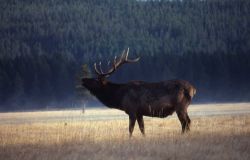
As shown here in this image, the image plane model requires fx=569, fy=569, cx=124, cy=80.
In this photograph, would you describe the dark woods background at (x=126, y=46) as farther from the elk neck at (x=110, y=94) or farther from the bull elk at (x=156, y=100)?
the bull elk at (x=156, y=100)

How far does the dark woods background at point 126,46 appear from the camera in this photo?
311ft

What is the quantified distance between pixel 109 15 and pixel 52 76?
88.0m

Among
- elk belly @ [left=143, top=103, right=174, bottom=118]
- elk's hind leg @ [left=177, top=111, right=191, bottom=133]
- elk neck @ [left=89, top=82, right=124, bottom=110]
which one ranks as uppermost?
elk neck @ [left=89, top=82, right=124, bottom=110]

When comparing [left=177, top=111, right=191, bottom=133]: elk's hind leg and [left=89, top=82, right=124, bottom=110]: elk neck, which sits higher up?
[left=89, top=82, right=124, bottom=110]: elk neck

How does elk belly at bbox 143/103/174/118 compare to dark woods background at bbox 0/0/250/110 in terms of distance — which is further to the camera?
dark woods background at bbox 0/0/250/110

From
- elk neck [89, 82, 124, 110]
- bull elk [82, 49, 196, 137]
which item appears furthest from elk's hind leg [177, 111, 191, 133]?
elk neck [89, 82, 124, 110]

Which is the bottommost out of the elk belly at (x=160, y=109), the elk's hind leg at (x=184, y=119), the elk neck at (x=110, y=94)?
the elk's hind leg at (x=184, y=119)

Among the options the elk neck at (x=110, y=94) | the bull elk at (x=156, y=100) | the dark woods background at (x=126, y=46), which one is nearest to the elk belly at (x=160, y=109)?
the bull elk at (x=156, y=100)

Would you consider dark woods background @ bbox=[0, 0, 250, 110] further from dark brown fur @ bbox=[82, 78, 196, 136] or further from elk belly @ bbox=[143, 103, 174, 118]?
elk belly @ bbox=[143, 103, 174, 118]

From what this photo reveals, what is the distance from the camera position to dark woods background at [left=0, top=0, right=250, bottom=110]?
94688 mm

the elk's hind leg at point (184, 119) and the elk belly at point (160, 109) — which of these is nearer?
the elk's hind leg at point (184, 119)

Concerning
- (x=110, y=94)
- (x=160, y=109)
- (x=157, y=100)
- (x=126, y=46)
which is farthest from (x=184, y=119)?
(x=126, y=46)

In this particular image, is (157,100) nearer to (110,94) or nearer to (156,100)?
(156,100)

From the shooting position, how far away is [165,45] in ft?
428
